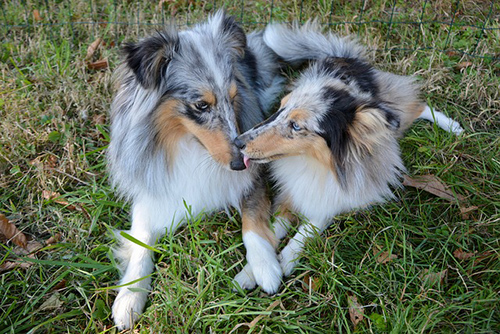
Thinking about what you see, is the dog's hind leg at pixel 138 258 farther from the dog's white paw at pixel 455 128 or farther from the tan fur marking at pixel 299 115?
the dog's white paw at pixel 455 128

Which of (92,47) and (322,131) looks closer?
(322,131)

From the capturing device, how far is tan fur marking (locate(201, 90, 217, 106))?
89.4 inches

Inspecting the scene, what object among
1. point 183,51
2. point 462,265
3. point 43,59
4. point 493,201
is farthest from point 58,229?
point 493,201

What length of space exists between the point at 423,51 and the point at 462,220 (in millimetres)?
1813

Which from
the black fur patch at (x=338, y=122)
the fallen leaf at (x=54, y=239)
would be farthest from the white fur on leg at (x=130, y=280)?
the black fur patch at (x=338, y=122)

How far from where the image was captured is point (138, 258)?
244 centimetres

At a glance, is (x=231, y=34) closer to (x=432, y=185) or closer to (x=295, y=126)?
(x=295, y=126)

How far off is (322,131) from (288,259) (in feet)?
2.64

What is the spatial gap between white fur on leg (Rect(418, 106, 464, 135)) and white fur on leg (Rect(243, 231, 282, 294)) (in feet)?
5.47

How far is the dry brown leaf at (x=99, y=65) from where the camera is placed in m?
3.74

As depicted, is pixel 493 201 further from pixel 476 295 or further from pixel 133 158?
pixel 133 158

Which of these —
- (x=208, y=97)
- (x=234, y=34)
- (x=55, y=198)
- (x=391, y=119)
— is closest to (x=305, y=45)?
(x=234, y=34)

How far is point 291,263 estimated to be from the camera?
2.47m

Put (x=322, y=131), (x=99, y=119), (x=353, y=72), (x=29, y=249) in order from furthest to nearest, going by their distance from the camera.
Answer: (x=99, y=119), (x=353, y=72), (x=29, y=249), (x=322, y=131)
